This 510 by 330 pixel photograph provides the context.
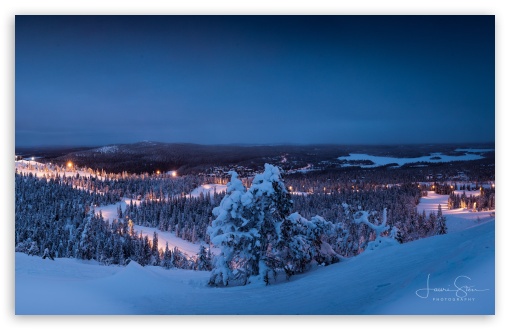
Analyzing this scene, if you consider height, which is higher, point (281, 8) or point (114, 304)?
point (281, 8)

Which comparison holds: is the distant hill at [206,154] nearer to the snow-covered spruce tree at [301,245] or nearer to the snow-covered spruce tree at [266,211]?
the snow-covered spruce tree at [266,211]

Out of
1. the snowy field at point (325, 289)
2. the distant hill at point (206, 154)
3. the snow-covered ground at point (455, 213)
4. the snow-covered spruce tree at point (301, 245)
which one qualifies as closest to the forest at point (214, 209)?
the snow-covered spruce tree at point (301, 245)

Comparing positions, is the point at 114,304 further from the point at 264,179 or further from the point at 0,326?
the point at 264,179

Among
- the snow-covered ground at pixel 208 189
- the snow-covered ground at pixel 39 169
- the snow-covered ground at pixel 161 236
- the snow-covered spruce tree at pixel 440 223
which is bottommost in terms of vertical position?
the snow-covered ground at pixel 161 236

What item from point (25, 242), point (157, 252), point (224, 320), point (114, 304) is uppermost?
point (25, 242)

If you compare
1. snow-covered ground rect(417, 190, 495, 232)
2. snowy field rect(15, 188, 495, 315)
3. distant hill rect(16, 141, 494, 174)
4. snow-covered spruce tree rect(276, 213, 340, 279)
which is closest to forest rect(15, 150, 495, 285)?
snow-covered spruce tree rect(276, 213, 340, 279)

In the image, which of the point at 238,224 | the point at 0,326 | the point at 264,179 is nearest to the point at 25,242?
the point at 0,326

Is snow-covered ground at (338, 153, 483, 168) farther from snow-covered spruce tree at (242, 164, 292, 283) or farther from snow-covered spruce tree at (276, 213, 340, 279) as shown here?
snow-covered spruce tree at (242, 164, 292, 283)

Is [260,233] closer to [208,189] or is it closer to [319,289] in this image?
[319,289]
